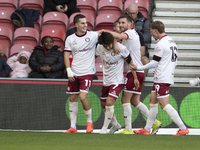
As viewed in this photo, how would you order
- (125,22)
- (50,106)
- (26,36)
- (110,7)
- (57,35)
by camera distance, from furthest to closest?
1. (110,7)
2. (26,36)
3. (57,35)
4. (50,106)
5. (125,22)

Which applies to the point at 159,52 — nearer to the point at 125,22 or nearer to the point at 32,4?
the point at 125,22

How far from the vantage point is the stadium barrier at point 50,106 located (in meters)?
7.07

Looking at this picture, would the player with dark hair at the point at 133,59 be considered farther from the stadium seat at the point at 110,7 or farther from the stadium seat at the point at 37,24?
the stadium seat at the point at 37,24

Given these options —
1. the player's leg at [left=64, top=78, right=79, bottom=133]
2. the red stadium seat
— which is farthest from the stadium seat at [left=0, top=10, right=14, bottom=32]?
the player's leg at [left=64, top=78, right=79, bottom=133]

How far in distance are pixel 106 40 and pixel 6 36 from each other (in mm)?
4318

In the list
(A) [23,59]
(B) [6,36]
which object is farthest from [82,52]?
(B) [6,36]

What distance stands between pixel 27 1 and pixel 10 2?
467mm

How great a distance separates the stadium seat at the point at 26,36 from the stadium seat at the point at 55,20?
0.52 meters

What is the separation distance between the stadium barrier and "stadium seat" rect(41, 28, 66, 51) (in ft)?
6.41

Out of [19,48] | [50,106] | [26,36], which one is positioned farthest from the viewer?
[26,36]

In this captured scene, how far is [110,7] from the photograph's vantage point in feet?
31.5

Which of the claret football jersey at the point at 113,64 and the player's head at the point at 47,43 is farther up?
the player's head at the point at 47,43

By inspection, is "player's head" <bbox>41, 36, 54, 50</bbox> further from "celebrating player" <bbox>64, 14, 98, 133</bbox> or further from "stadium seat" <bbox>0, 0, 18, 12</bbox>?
"stadium seat" <bbox>0, 0, 18, 12</bbox>

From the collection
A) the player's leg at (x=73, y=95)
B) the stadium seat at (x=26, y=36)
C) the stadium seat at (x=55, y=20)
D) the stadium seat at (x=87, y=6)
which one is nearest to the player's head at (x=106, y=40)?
the player's leg at (x=73, y=95)
